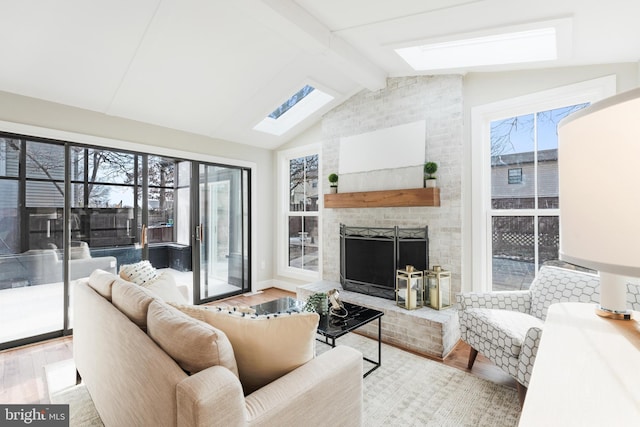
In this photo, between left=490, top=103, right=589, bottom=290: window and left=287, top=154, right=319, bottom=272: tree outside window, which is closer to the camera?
left=490, top=103, right=589, bottom=290: window

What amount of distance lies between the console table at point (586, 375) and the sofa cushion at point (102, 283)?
2101 mm

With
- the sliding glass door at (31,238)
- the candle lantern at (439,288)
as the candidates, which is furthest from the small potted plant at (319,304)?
the sliding glass door at (31,238)

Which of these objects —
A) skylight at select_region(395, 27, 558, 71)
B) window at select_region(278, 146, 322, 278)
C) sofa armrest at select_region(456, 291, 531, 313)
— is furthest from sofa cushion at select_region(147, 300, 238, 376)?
window at select_region(278, 146, 322, 278)

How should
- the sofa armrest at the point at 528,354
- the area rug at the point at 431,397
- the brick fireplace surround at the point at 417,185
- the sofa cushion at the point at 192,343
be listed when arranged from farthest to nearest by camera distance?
the brick fireplace surround at the point at 417,185 → the area rug at the point at 431,397 → the sofa armrest at the point at 528,354 → the sofa cushion at the point at 192,343

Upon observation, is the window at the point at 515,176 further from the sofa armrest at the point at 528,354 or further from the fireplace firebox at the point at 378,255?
the sofa armrest at the point at 528,354

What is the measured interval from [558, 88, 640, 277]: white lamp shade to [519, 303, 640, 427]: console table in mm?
237

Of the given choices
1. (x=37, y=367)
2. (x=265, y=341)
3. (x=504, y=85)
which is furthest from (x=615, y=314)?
(x=37, y=367)

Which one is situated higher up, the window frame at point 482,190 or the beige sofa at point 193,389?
the window frame at point 482,190

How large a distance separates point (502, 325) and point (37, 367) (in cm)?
360

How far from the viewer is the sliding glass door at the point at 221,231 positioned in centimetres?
431

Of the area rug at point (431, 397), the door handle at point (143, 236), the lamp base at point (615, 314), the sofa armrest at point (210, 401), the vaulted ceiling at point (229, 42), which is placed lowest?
the area rug at point (431, 397)

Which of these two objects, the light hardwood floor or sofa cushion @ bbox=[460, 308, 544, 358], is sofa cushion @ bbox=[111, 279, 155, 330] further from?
sofa cushion @ bbox=[460, 308, 544, 358]

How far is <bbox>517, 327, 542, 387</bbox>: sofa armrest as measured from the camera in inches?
70.3

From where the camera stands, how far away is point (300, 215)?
16.0 ft
